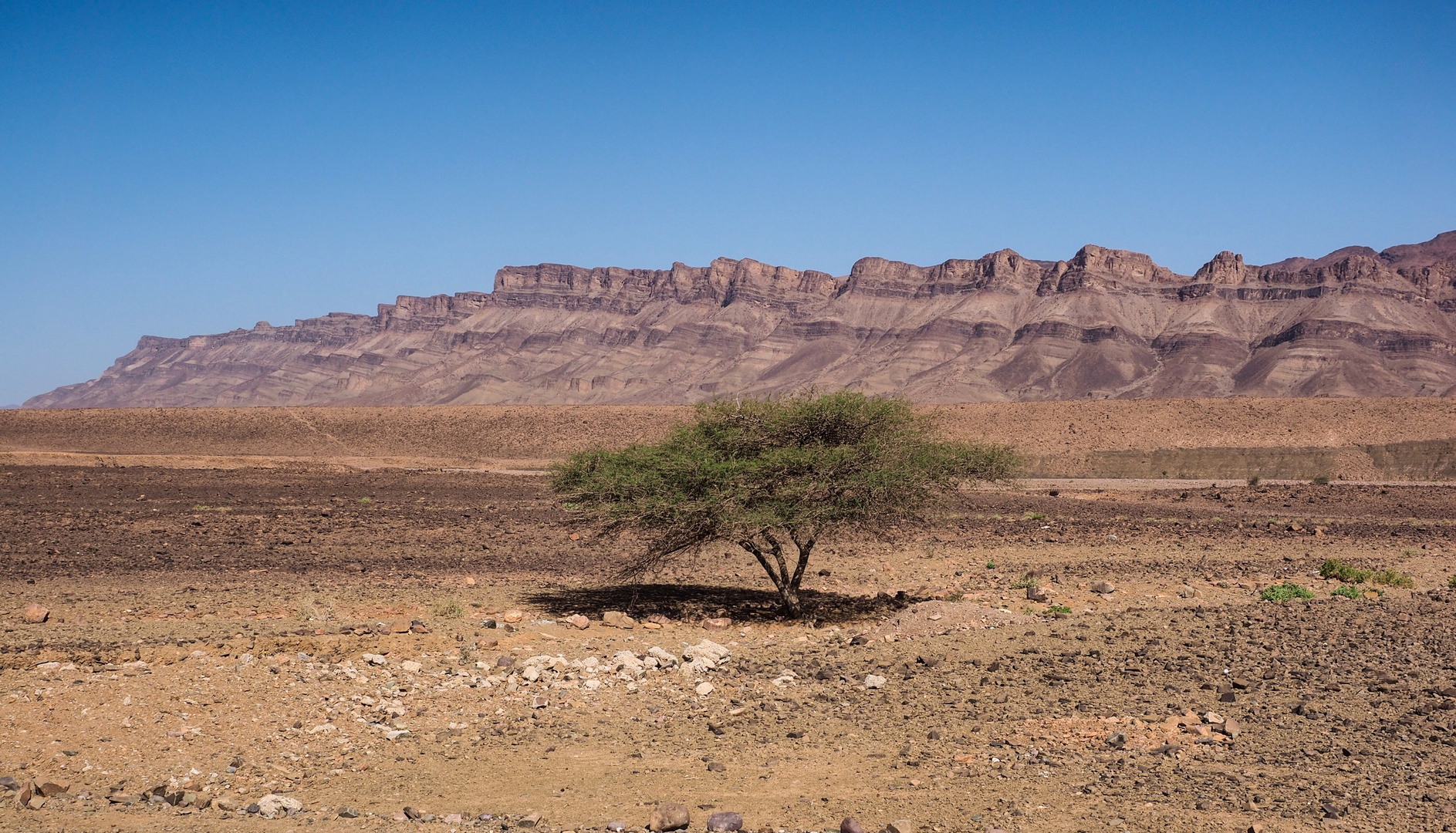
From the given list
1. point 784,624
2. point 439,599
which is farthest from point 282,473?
point 784,624

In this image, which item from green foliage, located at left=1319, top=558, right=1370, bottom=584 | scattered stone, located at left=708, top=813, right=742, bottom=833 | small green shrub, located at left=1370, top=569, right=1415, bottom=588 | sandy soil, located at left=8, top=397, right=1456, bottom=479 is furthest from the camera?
sandy soil, located at left=8, top=397, right=1456, bottom=479

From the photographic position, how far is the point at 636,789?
9.10 m

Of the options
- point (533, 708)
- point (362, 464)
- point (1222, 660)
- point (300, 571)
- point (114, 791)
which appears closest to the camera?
point (114, 791)

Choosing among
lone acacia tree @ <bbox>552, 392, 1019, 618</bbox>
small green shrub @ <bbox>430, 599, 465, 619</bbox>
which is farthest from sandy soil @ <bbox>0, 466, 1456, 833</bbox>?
lone acacia tree @ <bbox>552, 392, 1019, 618</bbox>

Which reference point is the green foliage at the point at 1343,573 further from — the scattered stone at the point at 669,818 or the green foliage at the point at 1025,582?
the scattered stone at the point at 669,818

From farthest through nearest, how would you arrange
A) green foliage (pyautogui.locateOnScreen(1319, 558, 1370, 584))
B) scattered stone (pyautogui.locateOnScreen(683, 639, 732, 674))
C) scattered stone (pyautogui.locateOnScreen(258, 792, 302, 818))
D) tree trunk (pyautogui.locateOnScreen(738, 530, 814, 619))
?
green foliage (pyautogui.locateOnScreen(1319, 558, 1370, 584)) < tree trunk (pyautogui.locateOnScreen(738, 530, 814, 619)) < scattered stone (pyautogui.locateOnScreen(683, 639, 732, 674)) < scattered stone (pyautogui.locateOnScreen(258, 792, 302, 818))

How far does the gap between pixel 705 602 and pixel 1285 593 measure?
34.3ft

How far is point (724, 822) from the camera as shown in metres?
8.04

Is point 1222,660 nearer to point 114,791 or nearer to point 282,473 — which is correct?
point 114,791

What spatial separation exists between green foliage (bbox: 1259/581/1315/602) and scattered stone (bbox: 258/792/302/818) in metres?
16.0

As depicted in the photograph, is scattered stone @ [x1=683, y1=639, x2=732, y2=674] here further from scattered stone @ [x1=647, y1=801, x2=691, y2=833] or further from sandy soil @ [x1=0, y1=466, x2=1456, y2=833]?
scattered stone @ [x1=647, y1=801, x2=691, y2=833]

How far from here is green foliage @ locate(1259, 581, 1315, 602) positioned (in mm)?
17719

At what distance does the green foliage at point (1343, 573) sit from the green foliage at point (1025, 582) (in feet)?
18.6

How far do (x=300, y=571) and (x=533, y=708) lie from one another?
13173mm
